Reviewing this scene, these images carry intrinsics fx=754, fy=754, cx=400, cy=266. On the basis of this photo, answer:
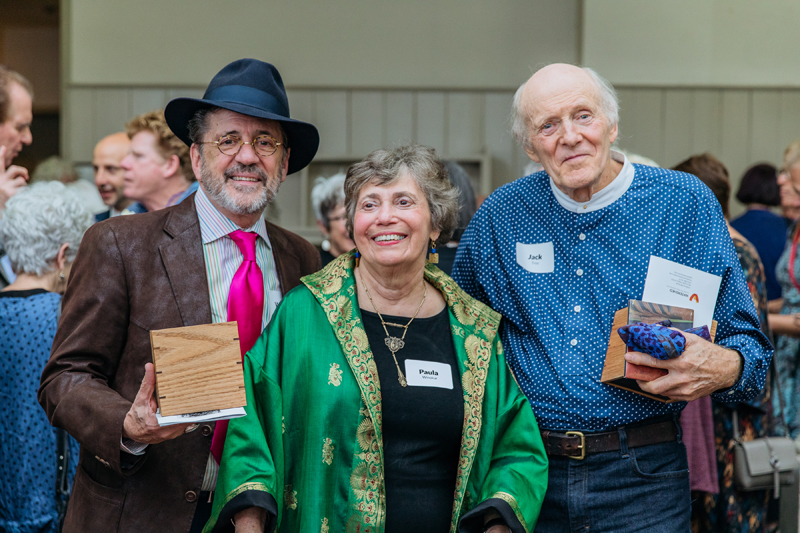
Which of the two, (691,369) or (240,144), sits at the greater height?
(240,144)

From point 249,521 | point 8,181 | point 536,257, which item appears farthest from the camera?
point 8,181

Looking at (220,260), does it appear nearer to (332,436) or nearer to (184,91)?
(332,436)

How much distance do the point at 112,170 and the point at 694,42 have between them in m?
5.30

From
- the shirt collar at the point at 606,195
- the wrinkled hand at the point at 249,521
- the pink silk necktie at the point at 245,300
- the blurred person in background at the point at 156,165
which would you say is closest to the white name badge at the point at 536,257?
the shirt collar at the point at 606,195

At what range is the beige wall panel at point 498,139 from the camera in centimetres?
720

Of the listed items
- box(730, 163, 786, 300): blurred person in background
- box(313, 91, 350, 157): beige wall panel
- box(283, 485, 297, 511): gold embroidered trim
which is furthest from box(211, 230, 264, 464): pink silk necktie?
box(313, 91, 350, 157): beige wall panel

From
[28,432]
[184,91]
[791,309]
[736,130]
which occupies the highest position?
[184,91]

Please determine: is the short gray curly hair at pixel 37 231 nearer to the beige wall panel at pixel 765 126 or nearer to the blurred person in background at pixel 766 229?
the blurred person in background at pixel 766 229

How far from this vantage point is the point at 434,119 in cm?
721

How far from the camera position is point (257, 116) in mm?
2221

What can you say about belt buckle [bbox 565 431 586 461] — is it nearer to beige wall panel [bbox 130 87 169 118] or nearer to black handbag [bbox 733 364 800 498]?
black handbag [bbox 733 364 800 498]

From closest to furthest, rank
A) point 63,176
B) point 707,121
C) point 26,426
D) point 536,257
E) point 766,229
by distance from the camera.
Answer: point 536,257
point 26,426
point 766,229
point 63,176
point 707,121

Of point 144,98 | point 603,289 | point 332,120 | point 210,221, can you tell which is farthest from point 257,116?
point 144,98

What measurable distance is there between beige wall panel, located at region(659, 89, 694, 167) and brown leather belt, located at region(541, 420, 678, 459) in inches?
213
